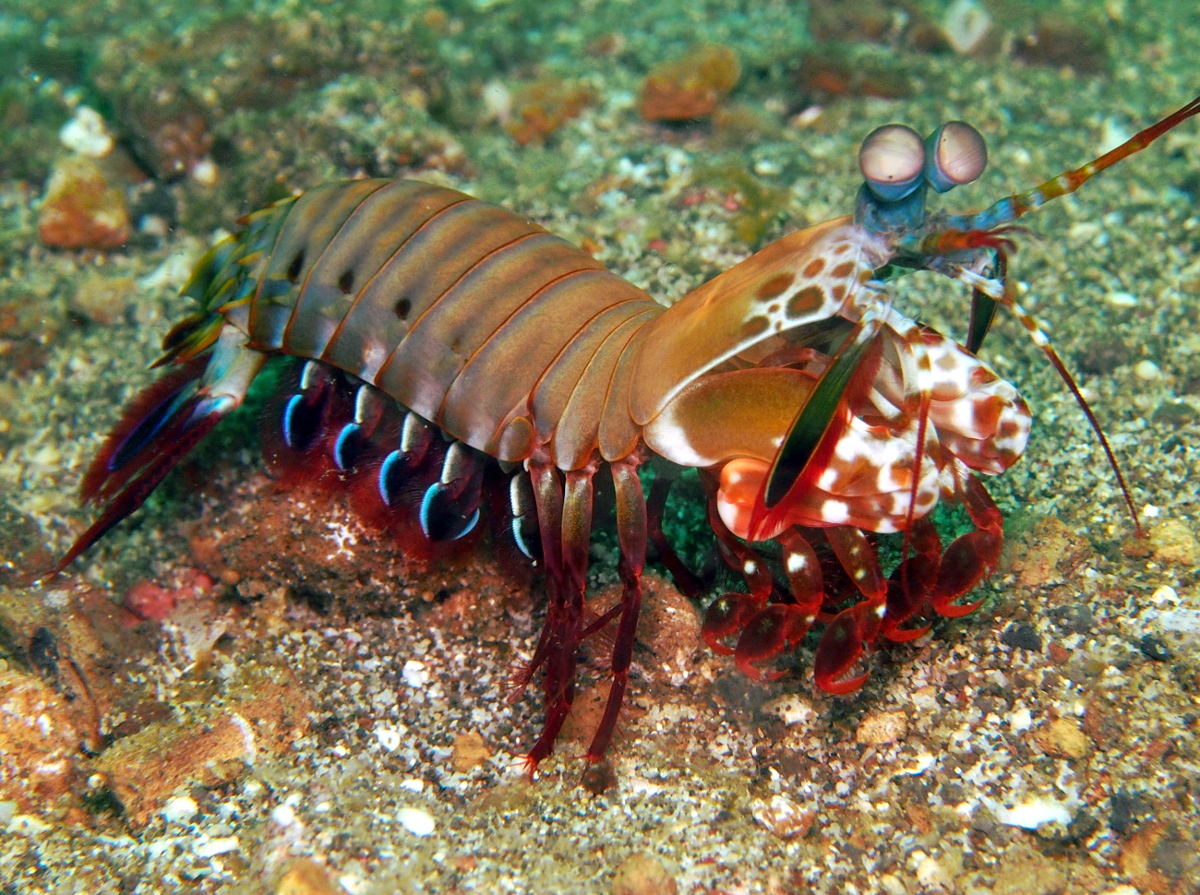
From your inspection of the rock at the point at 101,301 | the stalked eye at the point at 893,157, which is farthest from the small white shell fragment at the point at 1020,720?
the rock at the point at 101,301

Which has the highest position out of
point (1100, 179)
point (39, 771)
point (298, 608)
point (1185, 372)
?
point (1100, 179)

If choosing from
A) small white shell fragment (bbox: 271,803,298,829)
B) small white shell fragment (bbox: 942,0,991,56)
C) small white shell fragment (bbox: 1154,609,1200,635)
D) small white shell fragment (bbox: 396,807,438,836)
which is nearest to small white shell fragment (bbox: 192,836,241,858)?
small white shell fragment (bbox: 271,803,298,829)

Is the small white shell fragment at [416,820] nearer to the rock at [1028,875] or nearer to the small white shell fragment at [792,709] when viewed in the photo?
the small white shell fragment at [792,709]

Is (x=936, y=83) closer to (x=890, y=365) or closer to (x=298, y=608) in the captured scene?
(x=890, y=365)

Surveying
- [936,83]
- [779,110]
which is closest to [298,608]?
[779,110]

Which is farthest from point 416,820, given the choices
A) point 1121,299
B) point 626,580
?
point 1121,299

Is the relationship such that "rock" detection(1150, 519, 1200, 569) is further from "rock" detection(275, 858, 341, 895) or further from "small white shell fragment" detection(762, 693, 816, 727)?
"rock" detection(275, 858, 341, 895)
